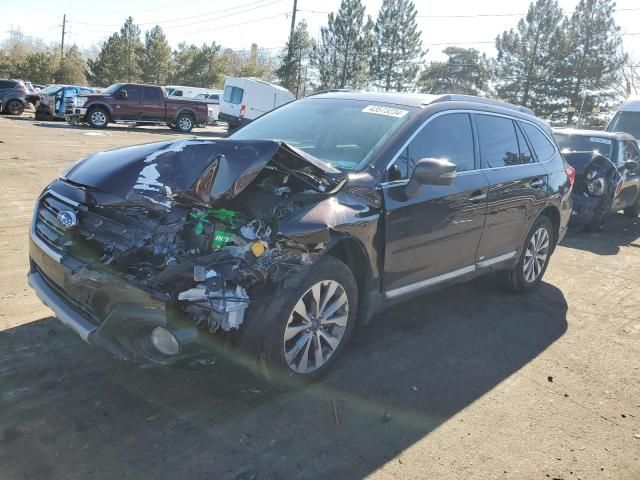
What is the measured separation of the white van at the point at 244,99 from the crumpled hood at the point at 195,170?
24.0 metres

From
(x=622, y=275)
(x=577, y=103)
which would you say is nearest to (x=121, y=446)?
(x=622, y=275)

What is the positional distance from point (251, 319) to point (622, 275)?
5681 mm

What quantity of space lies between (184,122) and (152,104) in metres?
1.87

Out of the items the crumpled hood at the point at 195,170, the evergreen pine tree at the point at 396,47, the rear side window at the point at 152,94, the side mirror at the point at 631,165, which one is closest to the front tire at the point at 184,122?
the rear side window at the point at 152,94

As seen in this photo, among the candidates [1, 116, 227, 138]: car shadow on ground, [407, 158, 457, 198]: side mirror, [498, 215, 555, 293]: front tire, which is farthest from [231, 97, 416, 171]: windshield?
[1, 116, 227, 138]: car shadow on ground

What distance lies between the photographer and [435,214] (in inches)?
157

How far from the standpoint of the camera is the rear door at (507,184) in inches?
184

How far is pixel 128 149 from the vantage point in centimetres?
364

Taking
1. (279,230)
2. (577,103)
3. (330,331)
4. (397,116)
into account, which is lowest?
(330,331)

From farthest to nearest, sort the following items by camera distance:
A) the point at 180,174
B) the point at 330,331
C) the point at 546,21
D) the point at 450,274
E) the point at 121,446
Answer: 1. the point at 546,21
2. the point at 450,274
3. the point at 330,331
4. the point at 180,174
5. the point at 121,446

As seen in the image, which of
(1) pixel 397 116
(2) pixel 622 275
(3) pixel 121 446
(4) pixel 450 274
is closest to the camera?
(3) pixel 121 446

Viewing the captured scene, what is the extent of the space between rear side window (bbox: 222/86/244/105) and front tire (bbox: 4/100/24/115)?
950 cm

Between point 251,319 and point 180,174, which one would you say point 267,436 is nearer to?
point 251,319

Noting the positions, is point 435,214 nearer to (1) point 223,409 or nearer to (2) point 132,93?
(1) point 223,409
